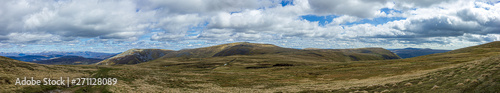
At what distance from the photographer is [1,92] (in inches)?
1139

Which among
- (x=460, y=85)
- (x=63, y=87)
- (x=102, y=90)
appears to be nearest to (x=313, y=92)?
(x=460, y=85)

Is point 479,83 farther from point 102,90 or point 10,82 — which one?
point 10,82

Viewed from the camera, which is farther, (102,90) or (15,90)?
(102,90)

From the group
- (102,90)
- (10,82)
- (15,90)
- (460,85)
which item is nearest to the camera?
(460,85)

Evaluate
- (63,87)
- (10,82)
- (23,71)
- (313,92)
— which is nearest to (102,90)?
(63,87)

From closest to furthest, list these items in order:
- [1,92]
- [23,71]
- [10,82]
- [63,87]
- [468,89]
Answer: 1. [468,89]
2. [1,92]
3. [10,82]
4. [63,87]
5. [23,71]

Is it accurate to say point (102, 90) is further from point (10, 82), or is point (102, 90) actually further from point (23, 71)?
point (23, 71)

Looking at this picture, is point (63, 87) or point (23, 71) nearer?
point (63, 87)

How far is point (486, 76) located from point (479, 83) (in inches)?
132

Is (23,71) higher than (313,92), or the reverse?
(23,71)

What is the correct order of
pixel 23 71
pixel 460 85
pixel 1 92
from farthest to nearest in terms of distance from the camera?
pixel 23 71 < pixel 1 92 < pixel 460 85

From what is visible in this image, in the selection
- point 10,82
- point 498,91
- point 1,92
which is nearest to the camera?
point 498,91

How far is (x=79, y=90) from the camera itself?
3638cm

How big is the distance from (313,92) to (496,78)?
21491 millimetres
